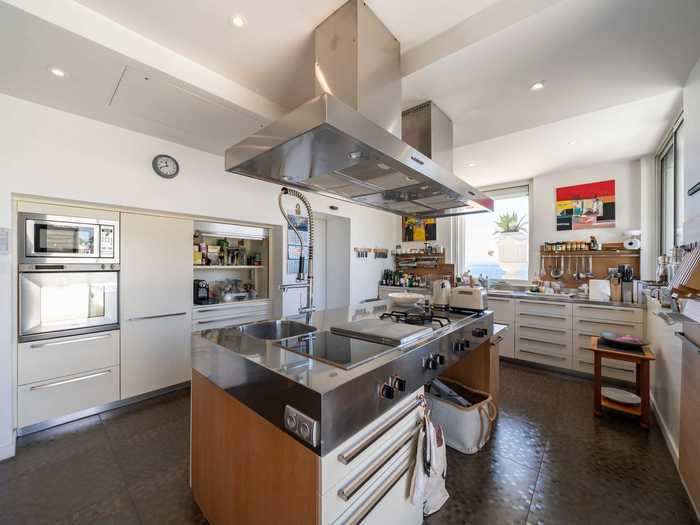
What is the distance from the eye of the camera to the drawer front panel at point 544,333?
3182 mm

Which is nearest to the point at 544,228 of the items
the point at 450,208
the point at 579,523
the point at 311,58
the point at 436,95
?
the point at 450,208

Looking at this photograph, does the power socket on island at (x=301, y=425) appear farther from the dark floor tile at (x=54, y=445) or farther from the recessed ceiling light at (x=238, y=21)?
the dark floor tile at (x=54, y=445)

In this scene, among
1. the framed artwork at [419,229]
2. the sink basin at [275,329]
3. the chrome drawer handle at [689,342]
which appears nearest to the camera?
the chrome drawer handle at [689,342]

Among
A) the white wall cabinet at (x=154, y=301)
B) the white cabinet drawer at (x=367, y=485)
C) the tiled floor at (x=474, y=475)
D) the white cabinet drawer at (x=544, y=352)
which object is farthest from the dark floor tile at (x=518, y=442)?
the white wall cabinet at (x=154, y=301)

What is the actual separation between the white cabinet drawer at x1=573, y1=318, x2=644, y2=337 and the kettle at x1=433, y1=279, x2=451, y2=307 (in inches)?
77.9

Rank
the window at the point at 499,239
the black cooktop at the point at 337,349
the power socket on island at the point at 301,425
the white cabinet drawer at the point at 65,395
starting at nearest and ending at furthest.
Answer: the power socket on island at the point at 301,425, the black cooktop at the point at 337,349, the white cabinet drawer at the point at 65,395, the window at the point at 499,239

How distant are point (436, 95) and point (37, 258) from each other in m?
3.09

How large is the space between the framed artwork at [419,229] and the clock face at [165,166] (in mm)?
3495

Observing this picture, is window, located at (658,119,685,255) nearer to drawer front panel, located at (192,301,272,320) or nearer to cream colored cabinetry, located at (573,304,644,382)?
cream colored cabinetry, located at (573,304,644,382)

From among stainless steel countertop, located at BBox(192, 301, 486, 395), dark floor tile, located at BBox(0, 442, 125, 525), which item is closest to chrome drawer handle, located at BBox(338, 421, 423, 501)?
stainless steel countertop, located at BBox(192, 301, 486, 395)

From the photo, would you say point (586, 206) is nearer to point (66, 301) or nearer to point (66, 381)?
point (66, 301)

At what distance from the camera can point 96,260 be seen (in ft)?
7.52

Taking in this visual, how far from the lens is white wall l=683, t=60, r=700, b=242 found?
5.45 feet

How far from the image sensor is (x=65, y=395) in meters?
2.16
